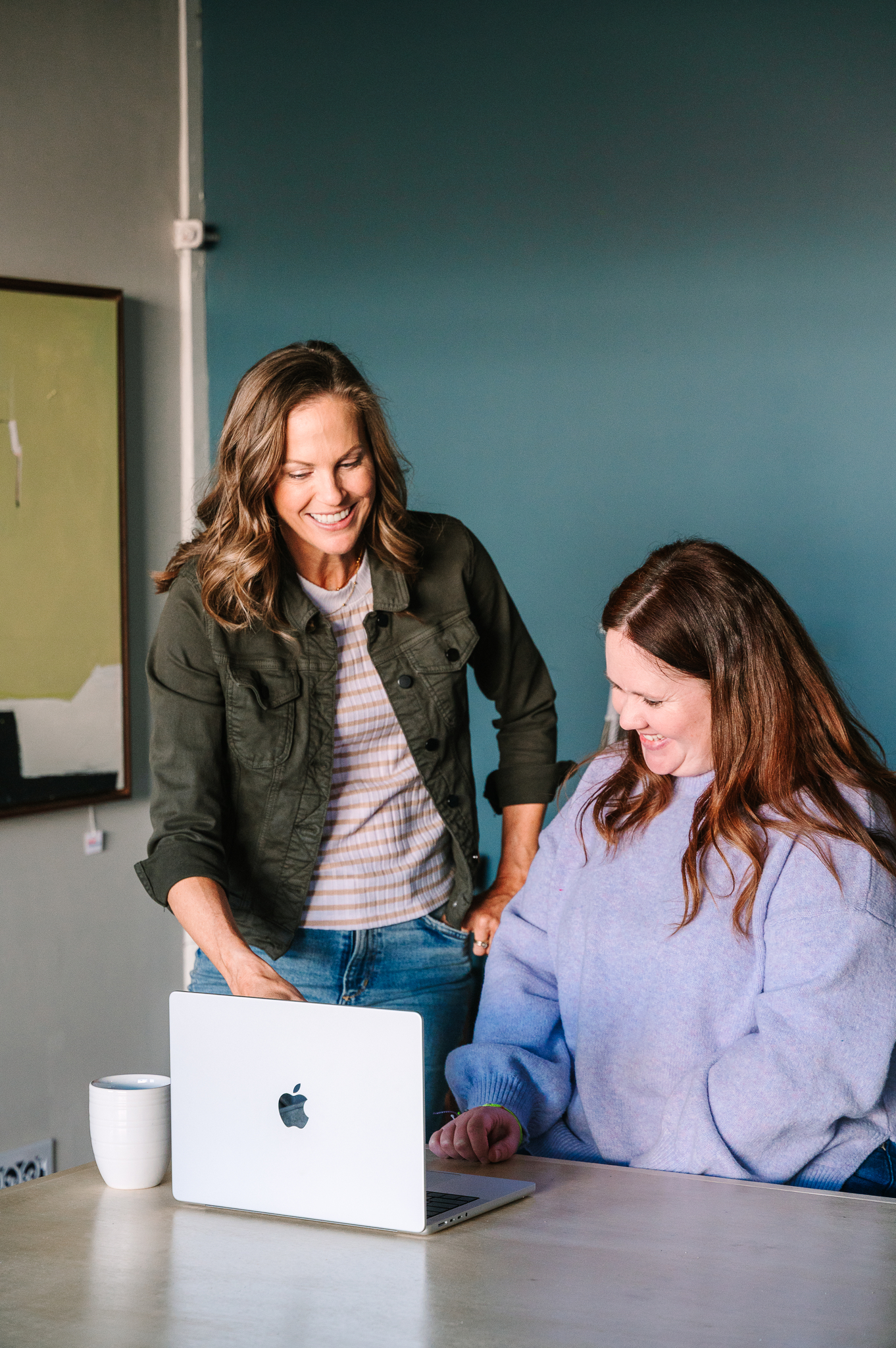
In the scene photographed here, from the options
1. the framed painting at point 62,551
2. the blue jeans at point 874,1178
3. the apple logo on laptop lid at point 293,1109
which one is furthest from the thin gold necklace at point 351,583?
the framed painting at point 62,551

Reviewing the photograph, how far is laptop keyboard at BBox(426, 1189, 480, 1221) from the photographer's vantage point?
1392mm

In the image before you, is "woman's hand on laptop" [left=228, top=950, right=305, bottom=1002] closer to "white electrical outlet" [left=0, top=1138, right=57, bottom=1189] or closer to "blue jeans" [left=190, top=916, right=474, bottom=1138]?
"blue jeans" [left=190, top=916, right=474, bottom=1138]

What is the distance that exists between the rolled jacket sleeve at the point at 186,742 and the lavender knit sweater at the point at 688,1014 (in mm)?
428

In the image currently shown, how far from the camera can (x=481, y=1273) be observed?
4.15 feet

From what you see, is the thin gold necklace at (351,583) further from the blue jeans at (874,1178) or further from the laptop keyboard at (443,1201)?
the blue jeans at (874,1178)

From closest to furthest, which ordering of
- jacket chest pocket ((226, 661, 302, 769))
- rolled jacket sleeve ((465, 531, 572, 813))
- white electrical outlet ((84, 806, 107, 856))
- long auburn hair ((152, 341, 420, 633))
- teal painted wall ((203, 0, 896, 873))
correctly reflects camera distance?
long auburn hair ((152, 341, 420, 633)) < jacket chest pocket ((226, 661, 302, 769)) < rolled jacket sleeve ((465, 531, 572, 813)) < teal painted wall ((203, 0, 896, 873)) < white electrical outlet ((84, 806, 107, 856))

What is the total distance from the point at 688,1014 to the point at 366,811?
54cm

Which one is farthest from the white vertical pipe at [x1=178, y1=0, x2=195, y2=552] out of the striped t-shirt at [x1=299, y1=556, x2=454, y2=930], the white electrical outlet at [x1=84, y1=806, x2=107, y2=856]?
the striped t-shirt at [x1=299, y1=556, x2=454, y2=930]

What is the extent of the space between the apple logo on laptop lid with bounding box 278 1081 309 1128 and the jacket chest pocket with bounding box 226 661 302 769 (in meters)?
0.66

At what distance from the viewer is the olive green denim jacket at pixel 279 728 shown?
77.1 inches

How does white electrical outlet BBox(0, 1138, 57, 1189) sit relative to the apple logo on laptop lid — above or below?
below

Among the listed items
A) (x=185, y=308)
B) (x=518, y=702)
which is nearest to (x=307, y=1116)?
(x=518, y=702)

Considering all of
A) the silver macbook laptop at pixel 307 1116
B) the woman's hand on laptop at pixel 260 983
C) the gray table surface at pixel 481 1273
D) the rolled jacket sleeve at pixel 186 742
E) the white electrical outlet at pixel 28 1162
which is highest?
the rolled jacket sleeve at pixel 186 742

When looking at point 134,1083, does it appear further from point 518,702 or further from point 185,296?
point 185,296
